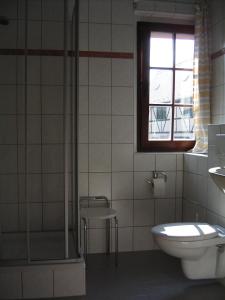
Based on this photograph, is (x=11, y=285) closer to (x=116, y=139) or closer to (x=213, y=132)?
(x=116, y=139)

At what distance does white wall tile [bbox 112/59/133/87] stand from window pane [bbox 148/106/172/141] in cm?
37

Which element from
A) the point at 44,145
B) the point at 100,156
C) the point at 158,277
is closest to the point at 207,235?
the point at 158,277

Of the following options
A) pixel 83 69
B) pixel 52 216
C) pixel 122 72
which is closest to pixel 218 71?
pixel 122 72

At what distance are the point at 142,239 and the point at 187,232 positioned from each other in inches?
37.5

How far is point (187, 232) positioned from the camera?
2244mm

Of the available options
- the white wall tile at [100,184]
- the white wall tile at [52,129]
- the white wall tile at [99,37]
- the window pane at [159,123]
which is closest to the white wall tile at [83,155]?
the white wall tile at [100,184]

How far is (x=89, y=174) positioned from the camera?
3000mm

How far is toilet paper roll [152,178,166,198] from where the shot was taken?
2.99 meters

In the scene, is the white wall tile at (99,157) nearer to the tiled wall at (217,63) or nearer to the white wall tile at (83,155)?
the white wall tile at (83,155)

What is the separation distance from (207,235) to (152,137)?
125 cm

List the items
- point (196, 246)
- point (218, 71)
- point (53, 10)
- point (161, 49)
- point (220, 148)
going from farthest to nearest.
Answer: point (161, 49) → point (218, 71) → point (53, 10) → point (220, 148) → point (196, 246)

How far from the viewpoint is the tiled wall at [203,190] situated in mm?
2477

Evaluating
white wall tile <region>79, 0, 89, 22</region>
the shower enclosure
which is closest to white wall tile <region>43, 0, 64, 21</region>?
the shower enclosure

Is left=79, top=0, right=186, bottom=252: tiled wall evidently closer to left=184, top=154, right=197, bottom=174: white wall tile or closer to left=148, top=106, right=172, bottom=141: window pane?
left=184, top=154, right=197, bottom=174: white wall tile
